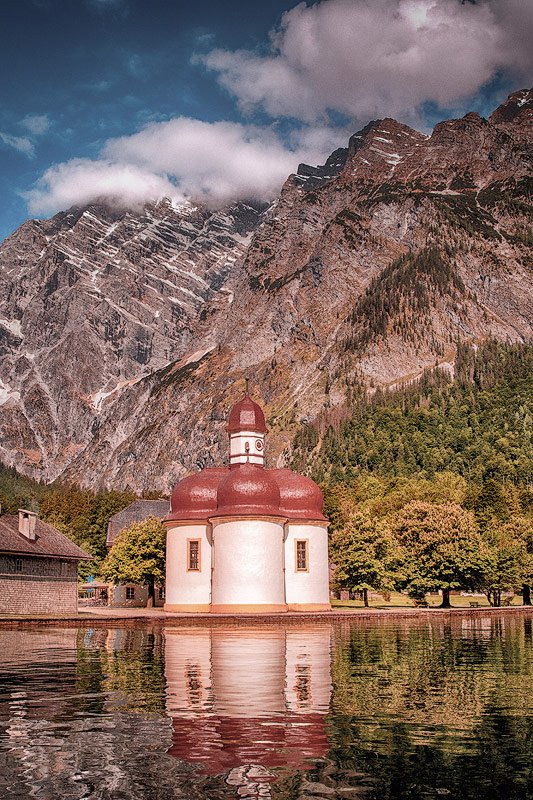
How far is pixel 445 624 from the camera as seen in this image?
56062mm

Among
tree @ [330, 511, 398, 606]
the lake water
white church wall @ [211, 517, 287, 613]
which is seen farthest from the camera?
tree @ [330, 511, 398, 606]

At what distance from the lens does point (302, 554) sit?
6625cm

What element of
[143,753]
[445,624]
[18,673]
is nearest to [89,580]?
[445,624]

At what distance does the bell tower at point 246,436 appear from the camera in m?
69.2

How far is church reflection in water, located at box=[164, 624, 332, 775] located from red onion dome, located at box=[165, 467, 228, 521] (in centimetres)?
3206

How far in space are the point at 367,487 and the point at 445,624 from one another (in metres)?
116

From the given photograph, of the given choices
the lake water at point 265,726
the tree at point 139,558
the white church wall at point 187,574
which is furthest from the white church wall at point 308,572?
the lake water at point 265,726

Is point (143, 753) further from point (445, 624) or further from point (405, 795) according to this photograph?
point (445, 624)

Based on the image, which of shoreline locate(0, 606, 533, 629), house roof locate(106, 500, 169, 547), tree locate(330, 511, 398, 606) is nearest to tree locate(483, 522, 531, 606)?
tree locate(330, 511, 398, 606)

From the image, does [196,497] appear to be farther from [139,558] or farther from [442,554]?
[442,554]

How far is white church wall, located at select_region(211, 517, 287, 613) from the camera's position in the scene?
61.1m

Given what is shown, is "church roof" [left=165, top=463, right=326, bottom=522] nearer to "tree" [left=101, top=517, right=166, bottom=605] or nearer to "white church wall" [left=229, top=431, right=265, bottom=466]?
"white church wall" [left=229, top=431, right=265, bottom=466]

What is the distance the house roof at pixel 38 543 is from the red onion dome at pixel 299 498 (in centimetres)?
1602

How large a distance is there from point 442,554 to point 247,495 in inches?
903
